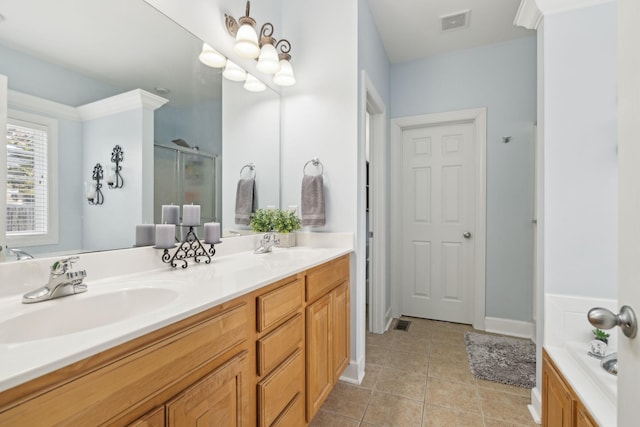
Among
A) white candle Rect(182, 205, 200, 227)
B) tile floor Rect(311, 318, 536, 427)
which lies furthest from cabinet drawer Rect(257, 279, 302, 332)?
tile floor Rect(311, 318, 536, 427)

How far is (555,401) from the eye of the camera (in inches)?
51.5

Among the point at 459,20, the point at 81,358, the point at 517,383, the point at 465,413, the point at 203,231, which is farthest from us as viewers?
the point at 459,20

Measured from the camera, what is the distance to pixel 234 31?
1.71 meters

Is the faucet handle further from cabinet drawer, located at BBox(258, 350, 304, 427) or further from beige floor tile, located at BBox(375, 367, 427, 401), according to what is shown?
beige floor tile, located at BBox(375, 367, 427, 401)

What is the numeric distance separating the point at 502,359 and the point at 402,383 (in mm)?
868

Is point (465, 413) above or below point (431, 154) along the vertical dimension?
below

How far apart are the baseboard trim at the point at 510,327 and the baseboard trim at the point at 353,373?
150cm

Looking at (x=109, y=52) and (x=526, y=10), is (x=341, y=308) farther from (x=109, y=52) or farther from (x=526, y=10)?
(x=526, y=10)

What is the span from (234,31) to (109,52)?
779 mm

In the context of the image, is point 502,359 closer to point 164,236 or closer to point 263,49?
point 164,236

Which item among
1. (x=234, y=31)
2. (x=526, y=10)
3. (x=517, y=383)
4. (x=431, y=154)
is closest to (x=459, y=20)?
(x=526, y=10)

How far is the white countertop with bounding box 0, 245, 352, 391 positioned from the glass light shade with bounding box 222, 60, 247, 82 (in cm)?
107

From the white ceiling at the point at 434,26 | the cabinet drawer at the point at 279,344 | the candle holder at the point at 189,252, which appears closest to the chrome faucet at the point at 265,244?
the candle holder at the point at 189,252

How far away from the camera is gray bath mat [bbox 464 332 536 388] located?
1994mm
